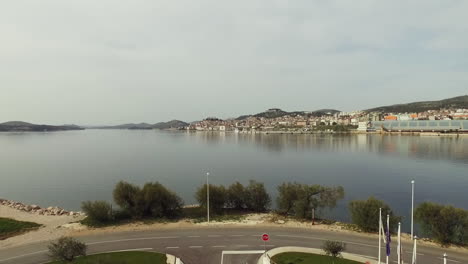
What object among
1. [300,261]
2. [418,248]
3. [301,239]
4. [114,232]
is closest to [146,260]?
[114,232]

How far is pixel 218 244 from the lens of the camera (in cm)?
2041

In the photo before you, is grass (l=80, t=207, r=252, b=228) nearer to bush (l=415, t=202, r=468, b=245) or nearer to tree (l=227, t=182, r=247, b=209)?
tree (l=227, t=182, r=247, b=209)

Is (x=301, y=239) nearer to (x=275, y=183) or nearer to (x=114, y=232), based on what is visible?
(x=114, y=232)

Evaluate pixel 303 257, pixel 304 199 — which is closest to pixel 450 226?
pixel 304 199

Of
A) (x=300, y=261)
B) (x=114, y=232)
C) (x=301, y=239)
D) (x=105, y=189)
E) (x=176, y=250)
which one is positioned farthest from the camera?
(x=105, y=189)

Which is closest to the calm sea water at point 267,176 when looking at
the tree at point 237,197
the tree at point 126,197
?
the tree at point 237,197

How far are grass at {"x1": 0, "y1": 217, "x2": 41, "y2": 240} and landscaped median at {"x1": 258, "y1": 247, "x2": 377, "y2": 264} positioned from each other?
62.9 feet

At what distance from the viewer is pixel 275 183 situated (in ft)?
165

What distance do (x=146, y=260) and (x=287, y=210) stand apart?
15058 mm

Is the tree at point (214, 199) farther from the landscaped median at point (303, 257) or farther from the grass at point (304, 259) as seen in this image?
the grass at point (304, 259)

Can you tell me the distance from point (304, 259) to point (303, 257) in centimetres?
30

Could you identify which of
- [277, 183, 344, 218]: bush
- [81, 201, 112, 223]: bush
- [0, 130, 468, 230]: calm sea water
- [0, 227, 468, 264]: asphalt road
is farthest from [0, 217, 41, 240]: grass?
[277, 183, 344, 218]: bush

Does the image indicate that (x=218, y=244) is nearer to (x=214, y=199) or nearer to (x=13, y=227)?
(x=214, y=199)

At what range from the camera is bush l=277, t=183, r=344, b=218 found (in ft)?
88.9
